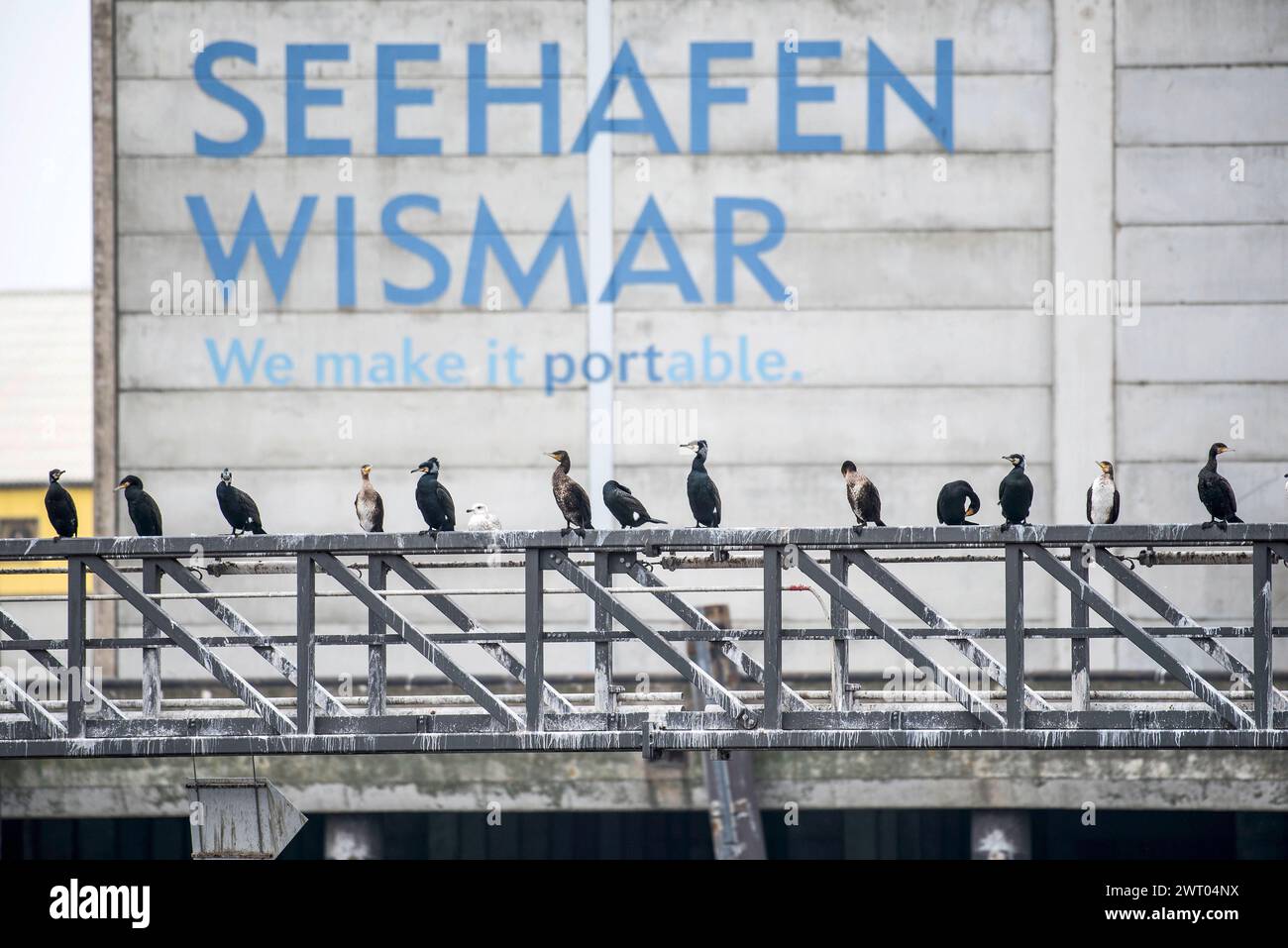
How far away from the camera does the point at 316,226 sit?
25.5 meters

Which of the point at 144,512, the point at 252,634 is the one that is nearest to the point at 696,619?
the point at 252,634

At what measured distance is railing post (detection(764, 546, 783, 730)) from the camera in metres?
12.2

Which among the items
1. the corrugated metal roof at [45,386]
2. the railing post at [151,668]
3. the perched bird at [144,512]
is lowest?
the railing post at [151,668]

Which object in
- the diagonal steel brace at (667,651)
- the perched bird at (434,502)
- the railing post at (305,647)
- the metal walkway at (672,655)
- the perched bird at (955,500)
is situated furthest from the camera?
the perched bird at (434,502)

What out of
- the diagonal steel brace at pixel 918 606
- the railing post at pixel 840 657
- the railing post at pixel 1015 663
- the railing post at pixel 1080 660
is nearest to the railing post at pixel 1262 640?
the railing post at pixel 1080 660

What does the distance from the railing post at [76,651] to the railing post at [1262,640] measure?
8.35m

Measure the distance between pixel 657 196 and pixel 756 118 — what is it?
183 cm

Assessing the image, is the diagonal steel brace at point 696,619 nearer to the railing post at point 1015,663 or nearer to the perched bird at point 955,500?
the railing post at point 1015,663

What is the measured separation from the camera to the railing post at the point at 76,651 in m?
12.7

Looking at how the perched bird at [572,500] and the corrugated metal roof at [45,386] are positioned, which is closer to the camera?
the perched bird at [572,500]
